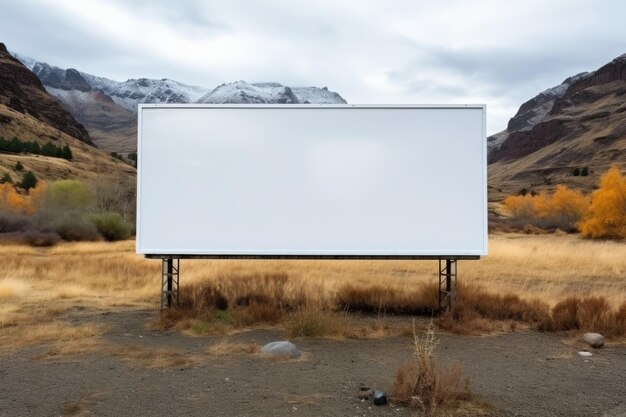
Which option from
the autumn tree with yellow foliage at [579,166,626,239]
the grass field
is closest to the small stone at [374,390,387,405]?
the grass field

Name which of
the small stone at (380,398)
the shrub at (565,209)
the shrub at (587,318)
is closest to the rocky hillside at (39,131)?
the shrub at (565,209)

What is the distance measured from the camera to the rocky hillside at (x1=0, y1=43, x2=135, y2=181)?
9175 cm

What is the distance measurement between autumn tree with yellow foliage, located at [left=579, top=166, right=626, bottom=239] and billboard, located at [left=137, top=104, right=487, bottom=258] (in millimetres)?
30724

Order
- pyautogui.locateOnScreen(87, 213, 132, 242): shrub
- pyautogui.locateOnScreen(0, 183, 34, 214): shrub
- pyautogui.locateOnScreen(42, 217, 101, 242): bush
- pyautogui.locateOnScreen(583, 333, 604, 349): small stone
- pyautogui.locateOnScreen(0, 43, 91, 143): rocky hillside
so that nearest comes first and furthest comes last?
1. pyautogui.locateOnScreen(583, 333, 604, 349): small stone
2. pyautogui.locateOnScreen(42, 217, 101, 242): bush
3. pyautogui.locateOnScreen(87, 213, 132, 242): shrub
4. pyautogui.locateOnScreen(0, 183, 34, 214): shrub
5. pyautogui.locateOnScreen(0, 43, 91, 143): rocky hillside

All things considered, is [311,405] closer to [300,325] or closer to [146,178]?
[300,325]

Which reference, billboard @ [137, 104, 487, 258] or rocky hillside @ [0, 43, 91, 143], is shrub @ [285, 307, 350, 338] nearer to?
billboard @ [137, 104, 487, 258]

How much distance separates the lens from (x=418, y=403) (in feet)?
18.1

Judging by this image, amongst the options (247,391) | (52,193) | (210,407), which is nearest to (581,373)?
(247,391)

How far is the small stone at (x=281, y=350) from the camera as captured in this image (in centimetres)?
762

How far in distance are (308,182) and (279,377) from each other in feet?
14.0

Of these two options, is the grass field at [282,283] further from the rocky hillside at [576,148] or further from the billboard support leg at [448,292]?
the rocky hillside at [576,148]

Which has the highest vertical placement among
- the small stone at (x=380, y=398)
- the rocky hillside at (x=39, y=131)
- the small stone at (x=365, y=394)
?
the rocky hillside at (x=39, y=131)

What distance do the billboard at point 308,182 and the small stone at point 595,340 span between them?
2.17 metres

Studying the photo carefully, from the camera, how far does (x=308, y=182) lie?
10102 mm
